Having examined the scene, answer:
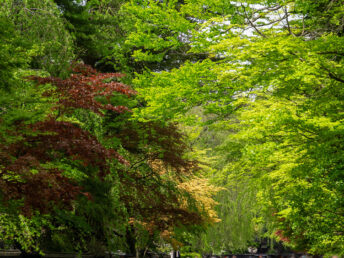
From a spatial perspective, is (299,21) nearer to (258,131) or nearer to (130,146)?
(258,131)

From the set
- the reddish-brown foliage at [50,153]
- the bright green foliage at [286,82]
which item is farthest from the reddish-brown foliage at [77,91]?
the bright green foliage at [286,82]

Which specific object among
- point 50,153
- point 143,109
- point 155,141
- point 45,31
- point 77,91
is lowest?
point 50,153

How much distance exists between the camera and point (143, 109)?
11.5m

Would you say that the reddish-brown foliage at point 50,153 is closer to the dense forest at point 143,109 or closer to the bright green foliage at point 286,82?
the dense forest at point 143,109

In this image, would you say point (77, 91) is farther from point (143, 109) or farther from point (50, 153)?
point (143, 109)

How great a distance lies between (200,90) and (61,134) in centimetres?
431

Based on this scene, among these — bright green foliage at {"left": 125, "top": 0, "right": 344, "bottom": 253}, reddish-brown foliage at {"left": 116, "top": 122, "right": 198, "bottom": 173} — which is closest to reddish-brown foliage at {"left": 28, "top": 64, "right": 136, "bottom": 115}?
bright green foliage at {"left": 125, "top": 0, "right": 344, "bottom": 253}

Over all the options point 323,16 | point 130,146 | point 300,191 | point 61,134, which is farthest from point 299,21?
point 61,134

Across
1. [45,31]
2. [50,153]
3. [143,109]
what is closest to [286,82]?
[143,109]

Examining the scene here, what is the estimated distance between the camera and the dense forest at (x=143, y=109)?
7496mm

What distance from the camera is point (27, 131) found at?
682 centimetres

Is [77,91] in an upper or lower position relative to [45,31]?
lower

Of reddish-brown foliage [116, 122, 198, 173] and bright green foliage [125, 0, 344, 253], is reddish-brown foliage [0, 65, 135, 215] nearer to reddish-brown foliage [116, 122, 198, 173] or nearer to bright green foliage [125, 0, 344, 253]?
bright green foliage [125, 0, 344, 253]

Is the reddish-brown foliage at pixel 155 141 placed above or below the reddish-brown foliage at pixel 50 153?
above
